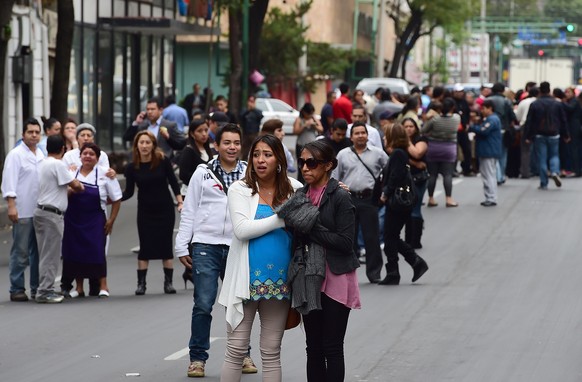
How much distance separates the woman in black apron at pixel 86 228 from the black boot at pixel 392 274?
2793mm

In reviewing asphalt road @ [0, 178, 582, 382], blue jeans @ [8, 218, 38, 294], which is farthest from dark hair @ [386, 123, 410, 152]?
blue jeans @ [8, 218, 38, 294]

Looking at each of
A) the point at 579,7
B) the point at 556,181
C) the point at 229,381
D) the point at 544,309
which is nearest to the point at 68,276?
the point at 544,309

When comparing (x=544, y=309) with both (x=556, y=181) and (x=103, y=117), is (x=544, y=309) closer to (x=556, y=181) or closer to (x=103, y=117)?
(x=556, y=181)

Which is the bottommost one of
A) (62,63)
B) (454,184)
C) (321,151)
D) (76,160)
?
(454,184)

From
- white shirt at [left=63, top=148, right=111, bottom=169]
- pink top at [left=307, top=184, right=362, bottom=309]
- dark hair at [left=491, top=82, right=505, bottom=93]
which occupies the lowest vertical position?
pink top at [left=307, top=184, right=362, bottom=309]

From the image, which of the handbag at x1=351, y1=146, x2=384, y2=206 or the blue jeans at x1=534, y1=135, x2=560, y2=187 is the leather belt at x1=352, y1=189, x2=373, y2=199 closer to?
the handbag at x1=351, y1=146, x2=384, y2=206

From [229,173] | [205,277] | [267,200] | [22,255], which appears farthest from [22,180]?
[267,200]

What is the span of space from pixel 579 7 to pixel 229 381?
14045cm

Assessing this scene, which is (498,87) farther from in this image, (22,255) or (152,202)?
(22,255)

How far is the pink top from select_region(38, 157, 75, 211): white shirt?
6448mm

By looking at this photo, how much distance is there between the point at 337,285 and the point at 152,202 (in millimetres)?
6796

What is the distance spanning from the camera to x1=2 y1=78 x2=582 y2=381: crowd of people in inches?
320

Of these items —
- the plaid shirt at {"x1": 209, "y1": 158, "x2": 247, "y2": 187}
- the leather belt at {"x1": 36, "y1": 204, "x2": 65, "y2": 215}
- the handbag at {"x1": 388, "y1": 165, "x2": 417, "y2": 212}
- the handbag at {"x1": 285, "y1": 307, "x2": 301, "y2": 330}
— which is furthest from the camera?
the handbag at {"x1": 388, "y1": 165, "x2": 417, "y2": 212}

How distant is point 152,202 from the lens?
1470cm
